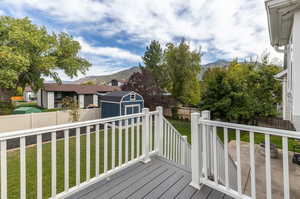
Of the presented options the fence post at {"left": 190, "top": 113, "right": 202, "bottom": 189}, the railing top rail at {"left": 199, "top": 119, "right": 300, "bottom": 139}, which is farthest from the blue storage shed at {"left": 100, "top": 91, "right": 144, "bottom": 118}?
the railing top rail at {"left": 199, "top": 119, "right": 300, "bottom": 139}

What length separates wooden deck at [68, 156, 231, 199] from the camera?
2012 millimetres

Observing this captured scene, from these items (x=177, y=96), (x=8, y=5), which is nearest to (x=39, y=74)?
(x=8, y=5)

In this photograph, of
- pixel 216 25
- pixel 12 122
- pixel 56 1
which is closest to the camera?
pixel 56 1

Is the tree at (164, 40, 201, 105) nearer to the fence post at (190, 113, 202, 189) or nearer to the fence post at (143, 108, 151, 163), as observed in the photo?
the fence post at (143, 108, 151, 163)

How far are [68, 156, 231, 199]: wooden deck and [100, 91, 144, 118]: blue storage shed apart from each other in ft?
24.0

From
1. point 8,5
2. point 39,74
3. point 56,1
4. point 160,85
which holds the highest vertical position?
point 8,5

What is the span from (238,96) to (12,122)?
455 inches

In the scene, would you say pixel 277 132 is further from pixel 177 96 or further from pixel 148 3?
pixel 177 96

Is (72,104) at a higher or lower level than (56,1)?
lower

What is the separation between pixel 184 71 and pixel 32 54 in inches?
465

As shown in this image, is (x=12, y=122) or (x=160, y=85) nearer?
(x=12, y=122)

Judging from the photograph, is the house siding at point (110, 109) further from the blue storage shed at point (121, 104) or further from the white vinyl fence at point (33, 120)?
the white vinyl fence at point (33, 120)

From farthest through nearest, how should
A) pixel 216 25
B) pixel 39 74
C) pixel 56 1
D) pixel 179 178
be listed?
pixel 39 74, pixel 216 25, pixel 56 1, pixel 179 178

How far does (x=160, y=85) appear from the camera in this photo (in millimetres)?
13414
